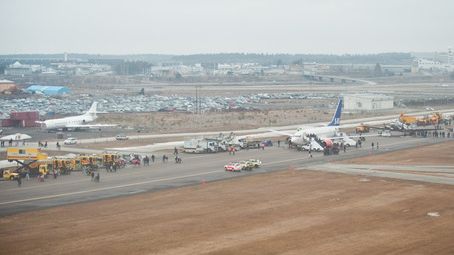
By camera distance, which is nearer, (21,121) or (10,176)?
→ (10,176)

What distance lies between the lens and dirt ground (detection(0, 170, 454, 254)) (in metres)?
35.7

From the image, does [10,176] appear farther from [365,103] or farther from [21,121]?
[365,103]

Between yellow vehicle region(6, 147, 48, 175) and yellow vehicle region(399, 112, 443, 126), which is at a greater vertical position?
yellow vehicle region(6, 147, 48, 175)

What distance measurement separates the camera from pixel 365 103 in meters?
144

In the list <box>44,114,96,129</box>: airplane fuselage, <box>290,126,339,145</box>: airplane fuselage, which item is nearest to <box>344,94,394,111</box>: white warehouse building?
<box>290,126,339,145</box>: airplane fuselage

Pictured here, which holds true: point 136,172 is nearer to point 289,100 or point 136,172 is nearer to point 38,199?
point 38,199

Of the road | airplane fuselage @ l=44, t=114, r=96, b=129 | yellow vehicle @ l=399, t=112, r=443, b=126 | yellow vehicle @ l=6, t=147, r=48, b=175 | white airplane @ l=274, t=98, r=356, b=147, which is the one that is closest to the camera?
the road

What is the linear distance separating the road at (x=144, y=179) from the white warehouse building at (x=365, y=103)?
209ft

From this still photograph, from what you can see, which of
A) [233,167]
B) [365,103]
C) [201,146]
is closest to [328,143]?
[201,146]

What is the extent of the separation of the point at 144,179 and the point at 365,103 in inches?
3671

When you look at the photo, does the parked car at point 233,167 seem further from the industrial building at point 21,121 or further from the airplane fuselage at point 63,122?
the industrial building at point 21,121

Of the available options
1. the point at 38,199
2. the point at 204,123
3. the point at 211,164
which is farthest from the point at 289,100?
the point at 38,199

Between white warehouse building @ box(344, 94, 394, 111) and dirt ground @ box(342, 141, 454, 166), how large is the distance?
206 feet

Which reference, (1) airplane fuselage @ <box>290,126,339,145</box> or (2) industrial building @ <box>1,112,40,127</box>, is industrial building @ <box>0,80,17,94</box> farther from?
(1) airplane fuselage @ <box>290,126,339,145</box>
